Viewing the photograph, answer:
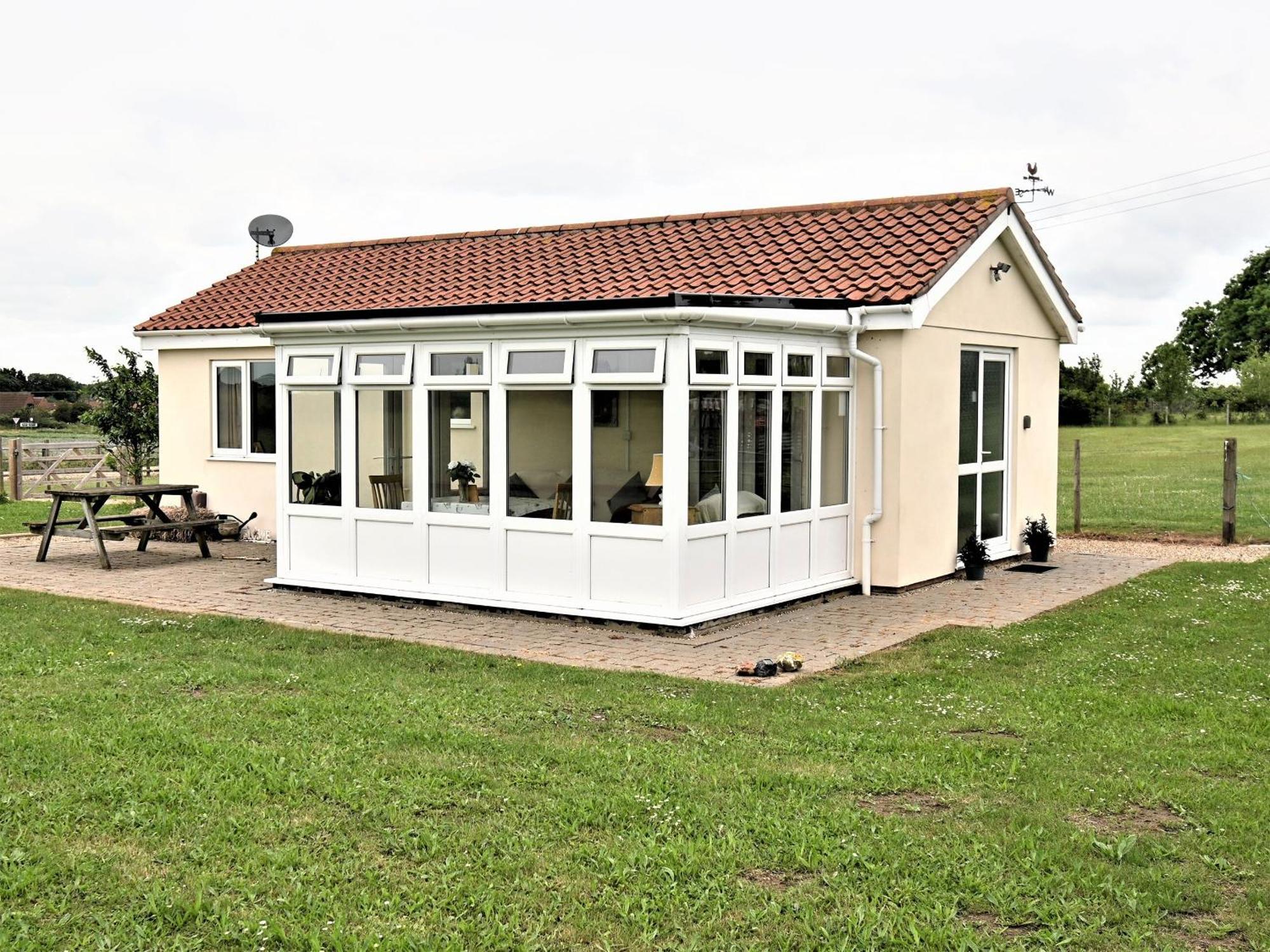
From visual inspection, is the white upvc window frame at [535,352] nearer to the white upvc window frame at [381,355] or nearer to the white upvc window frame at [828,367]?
the white upvc window frame at [381,355]

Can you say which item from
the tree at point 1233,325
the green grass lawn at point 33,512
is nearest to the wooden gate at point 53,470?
the green grass lawn at point 33,512

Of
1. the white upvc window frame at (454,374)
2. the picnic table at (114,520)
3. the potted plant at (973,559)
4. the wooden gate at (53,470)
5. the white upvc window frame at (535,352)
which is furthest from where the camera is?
the wooden gate at (53,470)

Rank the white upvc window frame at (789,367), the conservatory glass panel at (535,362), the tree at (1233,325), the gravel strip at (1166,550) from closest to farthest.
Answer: the conservatory glass panel at (535,362) < the white upvc window frame at (789,367) < the gravel strip at (1166,550) < the tree at (1233,325)

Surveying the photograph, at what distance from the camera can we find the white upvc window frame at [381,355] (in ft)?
38.4

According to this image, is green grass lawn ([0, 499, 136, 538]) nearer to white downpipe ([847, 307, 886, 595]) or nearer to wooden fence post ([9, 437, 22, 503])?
wooden fence post ([9, 437, 22, 503])

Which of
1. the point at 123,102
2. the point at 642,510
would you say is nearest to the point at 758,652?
the point at 642,510

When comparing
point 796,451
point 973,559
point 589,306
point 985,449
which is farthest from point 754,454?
point 985,449

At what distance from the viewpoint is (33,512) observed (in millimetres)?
21719

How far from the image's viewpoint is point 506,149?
49.5 ft

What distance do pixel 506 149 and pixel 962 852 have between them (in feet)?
37.7

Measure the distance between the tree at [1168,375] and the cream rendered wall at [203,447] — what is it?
48494mm

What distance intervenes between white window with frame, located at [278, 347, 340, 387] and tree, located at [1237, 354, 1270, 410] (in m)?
51.1

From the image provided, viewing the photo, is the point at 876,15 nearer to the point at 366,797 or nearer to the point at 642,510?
the point at 642,510

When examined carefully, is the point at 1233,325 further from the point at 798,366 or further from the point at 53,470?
the point at 798,366
